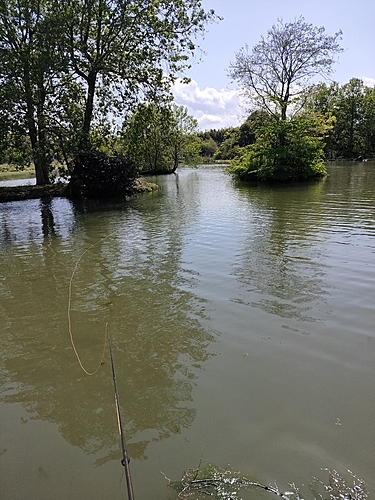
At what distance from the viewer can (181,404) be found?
3139 millimetres

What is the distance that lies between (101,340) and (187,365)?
1.16 meters

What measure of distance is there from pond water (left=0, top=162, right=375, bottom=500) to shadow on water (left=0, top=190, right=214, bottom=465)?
18mm

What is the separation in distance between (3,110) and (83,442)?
63.4 ft

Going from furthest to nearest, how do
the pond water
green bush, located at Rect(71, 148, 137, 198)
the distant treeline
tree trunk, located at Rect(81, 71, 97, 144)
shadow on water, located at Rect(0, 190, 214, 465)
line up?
the distant treeline → tree trunk, located at Rect(81, 71, 97, 144) → green bush, located at Rect(71, 148, 137, 198) → shadow on water, located at Rect(0, 190, 214, 465) → the pond water

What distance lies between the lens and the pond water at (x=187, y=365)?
252 centimetres

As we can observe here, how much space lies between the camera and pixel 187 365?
12.3ft

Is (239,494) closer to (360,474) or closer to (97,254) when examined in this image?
(360,474)

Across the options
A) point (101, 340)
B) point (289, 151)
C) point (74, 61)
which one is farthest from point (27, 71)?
point (101, 340)

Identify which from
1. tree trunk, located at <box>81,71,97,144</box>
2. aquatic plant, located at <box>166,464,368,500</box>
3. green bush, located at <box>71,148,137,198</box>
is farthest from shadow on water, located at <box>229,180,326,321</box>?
tree trunk, located at <box>81,71,97,144</box>

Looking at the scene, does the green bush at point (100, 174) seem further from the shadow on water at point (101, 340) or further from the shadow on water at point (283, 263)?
the shadow on water at point (101, 340)

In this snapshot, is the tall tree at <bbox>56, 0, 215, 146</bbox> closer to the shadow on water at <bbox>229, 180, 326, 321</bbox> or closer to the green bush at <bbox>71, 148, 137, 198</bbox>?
the green bush at <bbox>71, 148, 137, 198</bbox>

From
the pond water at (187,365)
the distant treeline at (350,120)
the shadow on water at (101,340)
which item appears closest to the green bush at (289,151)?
the pond water at (187,365)

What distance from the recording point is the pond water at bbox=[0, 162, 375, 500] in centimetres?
252

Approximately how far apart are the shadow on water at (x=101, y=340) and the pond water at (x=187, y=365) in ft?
0.06
